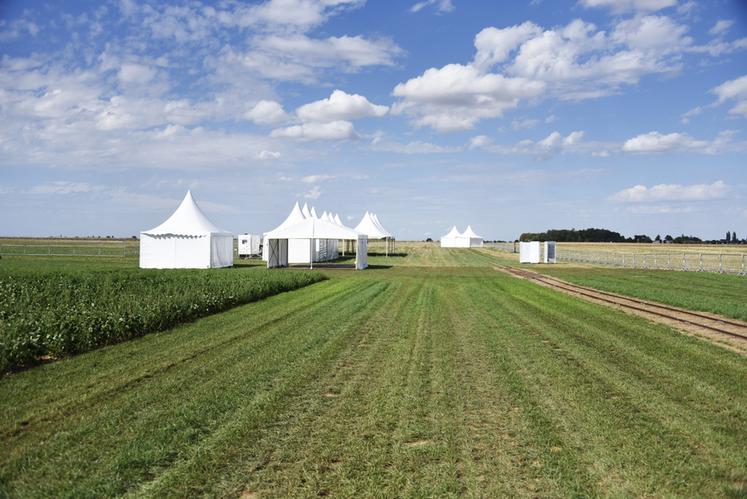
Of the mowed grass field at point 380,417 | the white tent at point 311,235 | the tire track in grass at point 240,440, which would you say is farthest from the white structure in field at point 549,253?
the tire track in grass at point 240,440

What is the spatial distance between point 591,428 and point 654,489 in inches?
52.2

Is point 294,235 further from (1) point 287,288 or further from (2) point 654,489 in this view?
(2) point 654,489

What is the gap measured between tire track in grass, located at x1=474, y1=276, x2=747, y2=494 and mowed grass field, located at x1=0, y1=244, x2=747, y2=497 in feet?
0.07

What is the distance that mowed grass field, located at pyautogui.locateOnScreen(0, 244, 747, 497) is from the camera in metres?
4.34

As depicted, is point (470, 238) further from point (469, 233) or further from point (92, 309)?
point (92, 309)

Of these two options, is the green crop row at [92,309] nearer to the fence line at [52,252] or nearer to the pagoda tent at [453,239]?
the fence line at [52,252]

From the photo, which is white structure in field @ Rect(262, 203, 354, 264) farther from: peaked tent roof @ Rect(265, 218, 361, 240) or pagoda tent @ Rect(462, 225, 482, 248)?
pagoda tent @ Rect(462, 225, 482, 248)

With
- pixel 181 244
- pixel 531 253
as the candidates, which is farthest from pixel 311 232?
pixel 531 253

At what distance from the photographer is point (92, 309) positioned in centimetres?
1154

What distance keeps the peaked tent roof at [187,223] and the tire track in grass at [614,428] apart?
27686mm

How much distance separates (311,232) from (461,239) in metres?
57.4

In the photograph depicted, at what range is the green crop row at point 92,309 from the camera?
29.0 feet

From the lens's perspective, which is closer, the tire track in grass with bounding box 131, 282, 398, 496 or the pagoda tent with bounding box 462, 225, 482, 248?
the tire track in grass with bounding box 131, 282, 398, 496

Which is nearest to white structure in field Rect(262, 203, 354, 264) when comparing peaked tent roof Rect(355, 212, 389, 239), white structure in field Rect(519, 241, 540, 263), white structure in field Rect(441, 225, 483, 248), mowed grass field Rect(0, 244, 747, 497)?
peaked tent roof Rect(355, 212, 389, 239)
